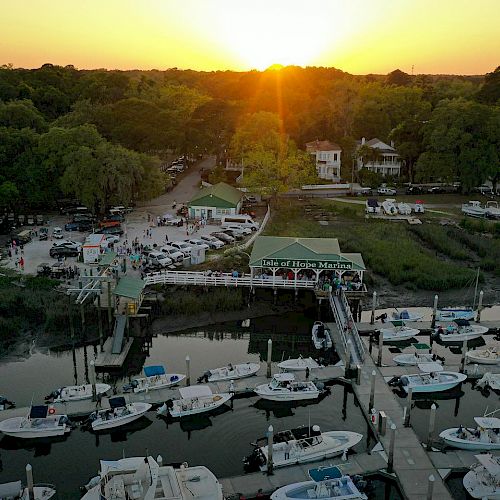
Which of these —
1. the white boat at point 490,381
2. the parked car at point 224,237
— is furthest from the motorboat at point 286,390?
the parked car at point 224,237

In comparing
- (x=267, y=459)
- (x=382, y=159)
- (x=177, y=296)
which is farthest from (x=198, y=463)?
(x=382, y=159)

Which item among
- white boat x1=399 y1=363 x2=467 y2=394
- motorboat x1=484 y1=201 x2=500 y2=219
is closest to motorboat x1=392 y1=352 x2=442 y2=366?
white boat x1=399 y1=363 x2=467 y2=394

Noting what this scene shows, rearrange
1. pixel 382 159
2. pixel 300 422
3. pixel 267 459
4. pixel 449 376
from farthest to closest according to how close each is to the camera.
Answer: pixel 382 159
pixel 449 376
pixel 300 422
pixel 267 459

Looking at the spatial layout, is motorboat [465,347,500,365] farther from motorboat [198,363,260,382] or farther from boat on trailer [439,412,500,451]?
motorboat [198,363,260,382]

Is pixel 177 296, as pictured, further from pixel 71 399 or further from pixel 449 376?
pixel 449 376

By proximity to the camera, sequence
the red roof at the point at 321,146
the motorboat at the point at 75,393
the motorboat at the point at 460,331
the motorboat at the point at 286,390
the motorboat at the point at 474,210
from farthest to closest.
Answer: the red roof at the point at 321,146 → the motorboat at the point at 474,210 → the motorboat at the point at 460,331 → the motorboat at the point at 286,390 → the motorboat at the point at 75,393

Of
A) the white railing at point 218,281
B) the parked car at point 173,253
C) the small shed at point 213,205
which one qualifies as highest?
the small shed at point 213,205

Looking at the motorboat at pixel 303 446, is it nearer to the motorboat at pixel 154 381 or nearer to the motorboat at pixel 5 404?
the motorboat at pixel 154 381
